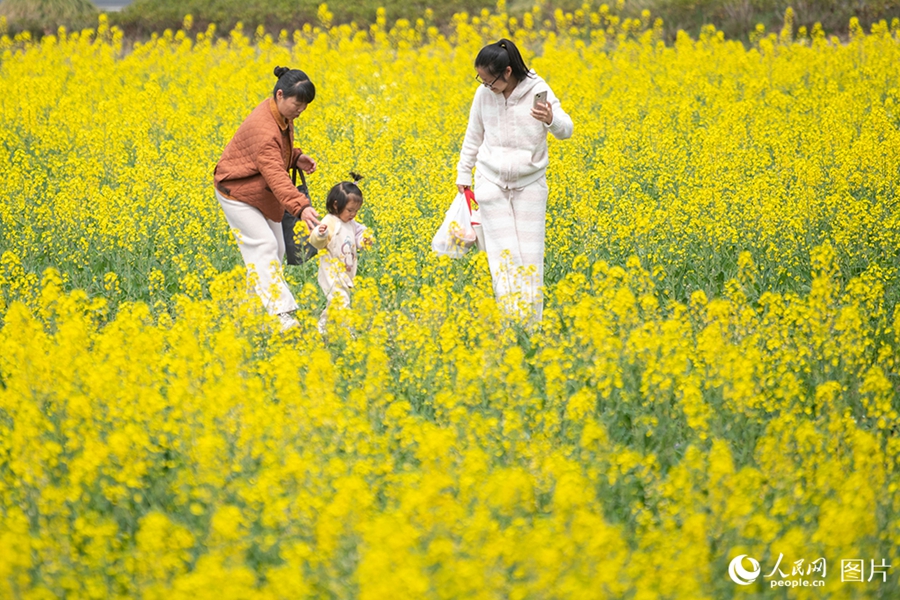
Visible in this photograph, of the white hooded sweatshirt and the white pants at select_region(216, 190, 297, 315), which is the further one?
the white pants at select_region(216, 190, 297, 315)

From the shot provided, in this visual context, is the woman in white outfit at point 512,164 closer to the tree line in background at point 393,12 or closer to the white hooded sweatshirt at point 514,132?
the white hooded sweatshirt at point 514,132

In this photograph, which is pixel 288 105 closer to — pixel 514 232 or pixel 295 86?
pixel 295 86

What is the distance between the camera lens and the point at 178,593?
9.36 ft

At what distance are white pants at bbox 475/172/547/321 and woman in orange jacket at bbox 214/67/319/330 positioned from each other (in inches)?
40.6

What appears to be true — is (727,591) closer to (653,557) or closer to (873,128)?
(653,557)

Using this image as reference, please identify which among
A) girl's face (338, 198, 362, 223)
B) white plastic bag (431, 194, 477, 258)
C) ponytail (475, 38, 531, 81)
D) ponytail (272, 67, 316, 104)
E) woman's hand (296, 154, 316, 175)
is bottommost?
white plastic bag (431, 194, 477, 258)

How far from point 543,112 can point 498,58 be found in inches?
14.6

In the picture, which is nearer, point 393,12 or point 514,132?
point 514,132

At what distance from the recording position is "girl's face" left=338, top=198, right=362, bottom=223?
18.2 ft

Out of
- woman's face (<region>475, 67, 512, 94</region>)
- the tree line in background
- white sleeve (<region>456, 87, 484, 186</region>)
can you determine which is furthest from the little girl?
the tree line in background

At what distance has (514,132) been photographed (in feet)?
17.6

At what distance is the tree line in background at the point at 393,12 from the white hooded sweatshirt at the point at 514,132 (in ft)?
39.1

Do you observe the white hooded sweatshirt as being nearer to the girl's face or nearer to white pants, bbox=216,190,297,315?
the girl's face

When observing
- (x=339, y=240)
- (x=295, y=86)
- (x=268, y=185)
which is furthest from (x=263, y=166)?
(x=339, y=240)
